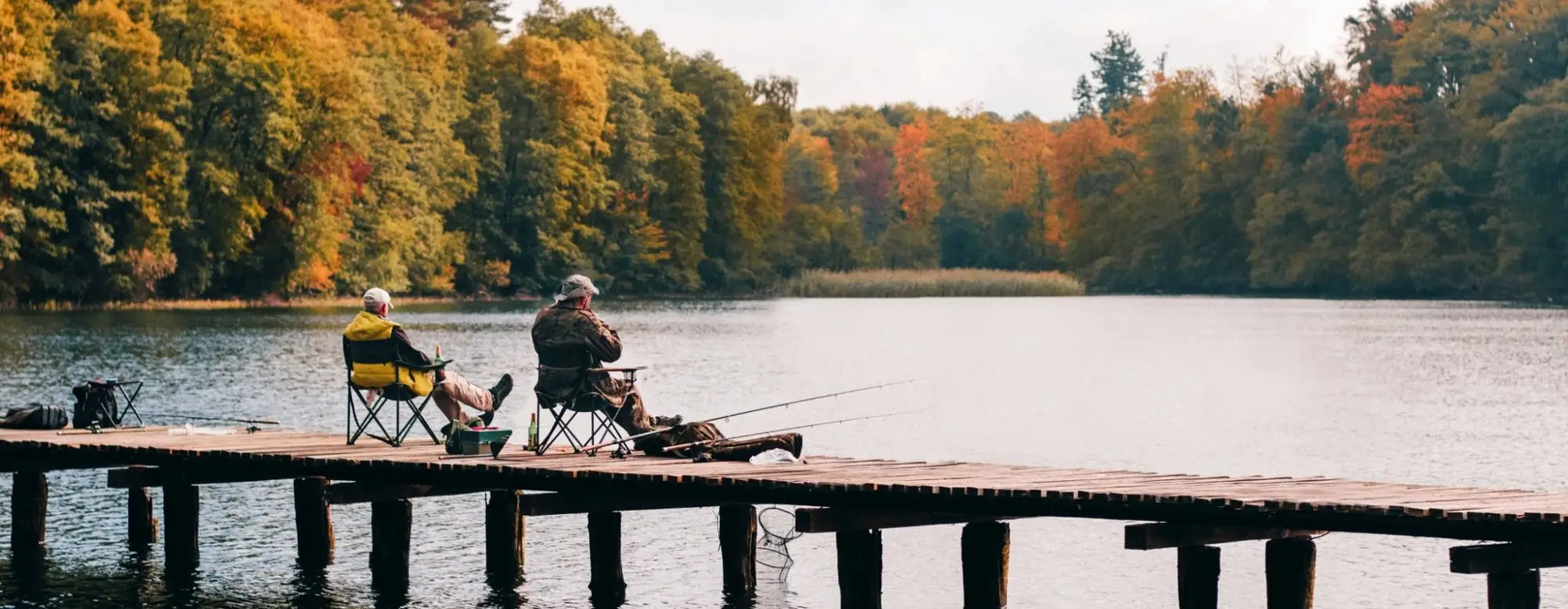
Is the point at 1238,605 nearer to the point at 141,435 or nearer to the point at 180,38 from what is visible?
the point at 141,435

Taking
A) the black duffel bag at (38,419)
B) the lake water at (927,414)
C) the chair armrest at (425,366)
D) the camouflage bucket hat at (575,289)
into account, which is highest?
the camouflage bucket hat at (575,289)

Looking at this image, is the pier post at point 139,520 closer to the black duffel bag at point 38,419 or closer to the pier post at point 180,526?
the black duffel bag at point 38,419

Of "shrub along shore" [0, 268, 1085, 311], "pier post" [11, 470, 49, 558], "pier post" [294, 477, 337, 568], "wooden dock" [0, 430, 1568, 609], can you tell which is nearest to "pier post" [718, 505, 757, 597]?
"wooden dock" [0, 430, 1568, 609]

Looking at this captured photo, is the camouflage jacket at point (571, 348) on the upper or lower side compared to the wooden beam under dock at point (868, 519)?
upper

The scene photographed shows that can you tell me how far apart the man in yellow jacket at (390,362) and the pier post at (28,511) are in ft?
11.1

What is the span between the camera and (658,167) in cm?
10025

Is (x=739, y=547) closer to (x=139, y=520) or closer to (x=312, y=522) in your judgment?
(x=312, y=522)

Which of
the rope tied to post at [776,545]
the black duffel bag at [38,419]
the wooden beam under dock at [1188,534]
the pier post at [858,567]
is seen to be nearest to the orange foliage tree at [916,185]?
the black duffel bag at [38,419]

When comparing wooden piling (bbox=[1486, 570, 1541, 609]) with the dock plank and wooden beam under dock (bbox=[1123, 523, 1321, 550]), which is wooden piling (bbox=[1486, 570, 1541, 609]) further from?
wooden beam under dock (bbox=[1123, 523, 1321, 550])

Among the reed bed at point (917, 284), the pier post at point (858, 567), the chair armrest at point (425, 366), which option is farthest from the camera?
the reed bed at point (917, 284)

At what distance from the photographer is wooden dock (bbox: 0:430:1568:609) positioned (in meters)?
12.6

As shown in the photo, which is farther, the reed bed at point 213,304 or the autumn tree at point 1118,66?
the autumn tree at point 1118,66

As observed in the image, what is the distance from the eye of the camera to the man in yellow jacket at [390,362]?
15.8m

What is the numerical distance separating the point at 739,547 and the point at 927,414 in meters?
18.5
